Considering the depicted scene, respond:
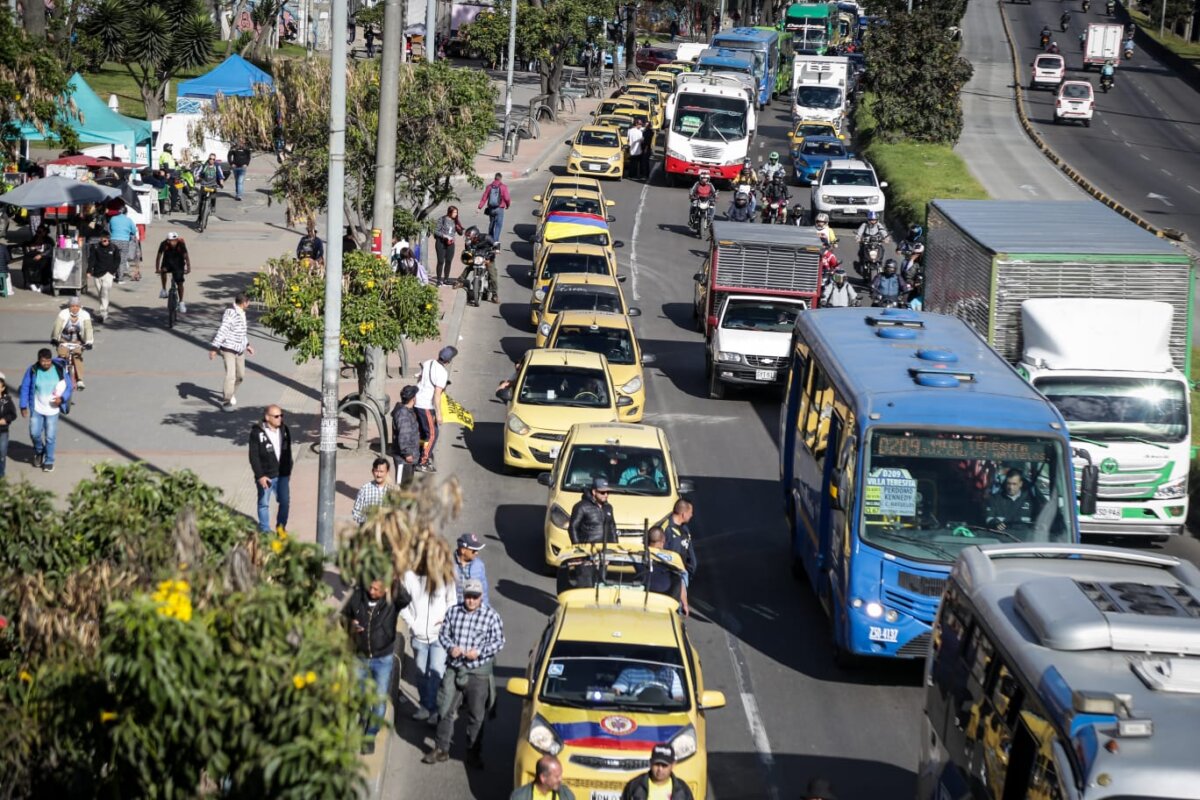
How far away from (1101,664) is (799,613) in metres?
8.30

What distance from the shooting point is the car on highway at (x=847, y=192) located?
4394 cm

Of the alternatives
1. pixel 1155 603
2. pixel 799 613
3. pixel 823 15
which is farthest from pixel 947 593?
pixel 823 15

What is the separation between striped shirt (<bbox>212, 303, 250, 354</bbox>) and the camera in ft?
74.5

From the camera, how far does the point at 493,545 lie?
18.4m

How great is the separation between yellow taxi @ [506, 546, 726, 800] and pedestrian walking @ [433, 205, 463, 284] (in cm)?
2115

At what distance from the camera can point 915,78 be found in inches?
2233

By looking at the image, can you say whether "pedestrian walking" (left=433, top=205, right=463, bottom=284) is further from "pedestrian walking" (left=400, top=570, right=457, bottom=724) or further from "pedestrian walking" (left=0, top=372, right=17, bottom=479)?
"pedestrian walking" (left=400, top=570, right=457, bottom=724)

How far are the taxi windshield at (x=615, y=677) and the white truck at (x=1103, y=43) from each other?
79796 millimetres

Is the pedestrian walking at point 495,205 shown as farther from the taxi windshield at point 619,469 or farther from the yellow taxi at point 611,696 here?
the yellow taxi at point 611,696

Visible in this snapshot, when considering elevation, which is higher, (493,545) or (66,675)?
(66,675)

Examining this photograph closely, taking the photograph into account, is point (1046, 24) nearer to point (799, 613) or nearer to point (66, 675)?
point (799, 613)

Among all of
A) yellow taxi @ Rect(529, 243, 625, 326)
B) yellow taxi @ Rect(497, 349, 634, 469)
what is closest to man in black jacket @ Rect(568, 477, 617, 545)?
yellow taxi @ Rect(497, 349, 634, 469)

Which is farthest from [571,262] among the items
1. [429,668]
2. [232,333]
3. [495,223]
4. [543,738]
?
[543,738]

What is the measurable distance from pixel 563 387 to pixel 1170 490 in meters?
8.00
